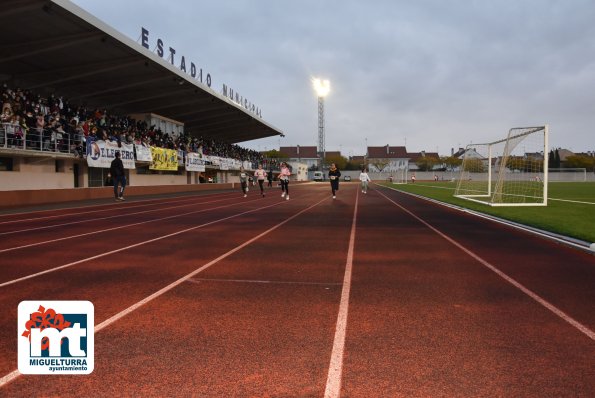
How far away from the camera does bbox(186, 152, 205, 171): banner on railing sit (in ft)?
113

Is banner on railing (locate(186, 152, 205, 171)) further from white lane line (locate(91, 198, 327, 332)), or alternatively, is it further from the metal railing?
white lane line (locate(91, 198, 327, 332))

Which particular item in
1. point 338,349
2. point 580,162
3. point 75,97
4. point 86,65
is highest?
point 86,65

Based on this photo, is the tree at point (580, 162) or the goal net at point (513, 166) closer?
the goal net at point (513, 166)

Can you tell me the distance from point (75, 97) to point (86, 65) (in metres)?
5.50

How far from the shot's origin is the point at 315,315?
421 cm

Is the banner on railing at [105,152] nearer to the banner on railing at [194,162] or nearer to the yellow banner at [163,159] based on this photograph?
the yellow banner at [163,159]

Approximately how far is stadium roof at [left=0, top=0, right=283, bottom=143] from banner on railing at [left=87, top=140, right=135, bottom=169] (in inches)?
166

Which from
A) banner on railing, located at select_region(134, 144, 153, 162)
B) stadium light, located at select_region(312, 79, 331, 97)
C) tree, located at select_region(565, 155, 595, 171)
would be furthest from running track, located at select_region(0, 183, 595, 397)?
tree, located at select_region(565, 155, 595, 171)

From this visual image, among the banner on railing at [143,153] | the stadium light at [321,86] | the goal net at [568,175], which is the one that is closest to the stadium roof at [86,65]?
the banner on railing at [143,153]

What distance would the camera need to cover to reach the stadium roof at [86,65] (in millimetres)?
17172

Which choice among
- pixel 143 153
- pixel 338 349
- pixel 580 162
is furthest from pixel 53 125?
pixel 580 162

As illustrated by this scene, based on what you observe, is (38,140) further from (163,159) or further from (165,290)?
(165,290)

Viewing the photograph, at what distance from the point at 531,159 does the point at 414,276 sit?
17.3 meters

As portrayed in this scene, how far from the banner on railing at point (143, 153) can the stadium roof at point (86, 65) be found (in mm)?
4072
